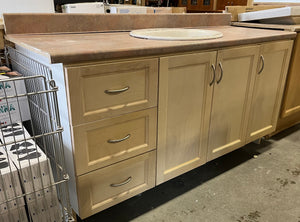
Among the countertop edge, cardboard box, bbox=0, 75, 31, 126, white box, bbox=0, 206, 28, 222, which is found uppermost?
the countertop edge

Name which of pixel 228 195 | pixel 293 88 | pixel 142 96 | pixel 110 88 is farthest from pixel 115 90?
pixel 293 88

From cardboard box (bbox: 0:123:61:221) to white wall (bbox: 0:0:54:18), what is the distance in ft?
2.58

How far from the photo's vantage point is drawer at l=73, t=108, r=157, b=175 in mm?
1041

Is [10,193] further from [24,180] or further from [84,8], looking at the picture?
[84,8]

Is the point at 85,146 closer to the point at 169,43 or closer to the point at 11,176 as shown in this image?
the point at 11,176

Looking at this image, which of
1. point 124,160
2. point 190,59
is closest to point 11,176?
point 124,160

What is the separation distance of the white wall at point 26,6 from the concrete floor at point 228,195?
116 cm

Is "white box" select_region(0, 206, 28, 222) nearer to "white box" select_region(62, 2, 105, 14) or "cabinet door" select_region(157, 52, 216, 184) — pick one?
"cabinet door" select_region(157, 52, 216, 184)

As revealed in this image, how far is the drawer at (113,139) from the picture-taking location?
104 cm

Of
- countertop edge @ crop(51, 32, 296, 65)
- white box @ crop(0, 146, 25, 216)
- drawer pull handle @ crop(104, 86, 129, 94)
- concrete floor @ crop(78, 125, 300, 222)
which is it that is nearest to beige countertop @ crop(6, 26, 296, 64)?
countertop edge @ crop(51, 32, 296, 65)

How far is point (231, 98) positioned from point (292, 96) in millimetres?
779

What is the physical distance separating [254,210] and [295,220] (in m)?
0.19

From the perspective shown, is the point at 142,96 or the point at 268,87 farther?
the point at 268,87

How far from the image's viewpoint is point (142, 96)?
1.14 m
